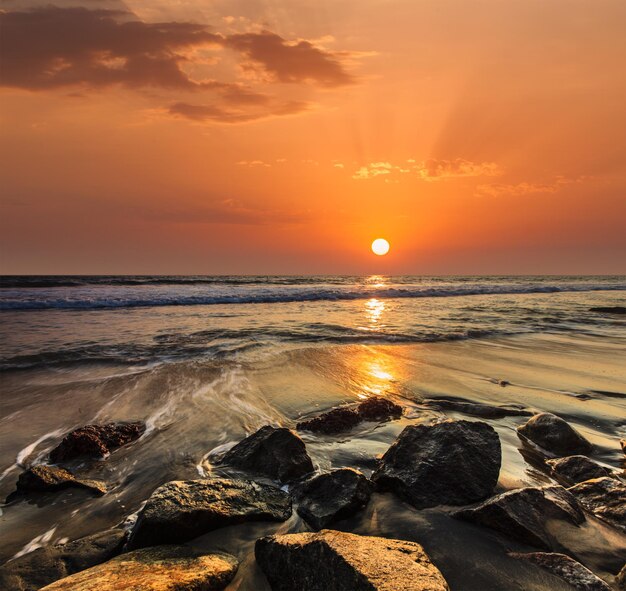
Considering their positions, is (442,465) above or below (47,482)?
above

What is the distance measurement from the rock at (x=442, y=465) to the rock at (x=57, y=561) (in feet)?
6.41

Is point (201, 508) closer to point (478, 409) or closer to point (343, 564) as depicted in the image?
point (343, 564)

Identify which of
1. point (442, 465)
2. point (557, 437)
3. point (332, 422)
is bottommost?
point (332, 422)

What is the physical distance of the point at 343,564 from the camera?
6.17 ft

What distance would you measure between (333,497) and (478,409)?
314 cm

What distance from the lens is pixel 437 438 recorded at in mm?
3186

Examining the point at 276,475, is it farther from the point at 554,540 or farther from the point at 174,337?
the point at 174,337

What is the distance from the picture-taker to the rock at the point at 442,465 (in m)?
2.83

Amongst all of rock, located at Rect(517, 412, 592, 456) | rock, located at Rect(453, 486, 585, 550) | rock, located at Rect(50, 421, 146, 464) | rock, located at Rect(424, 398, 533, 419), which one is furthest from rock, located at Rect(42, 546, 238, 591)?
rock, located at Rect(424, 398, 533, 419)

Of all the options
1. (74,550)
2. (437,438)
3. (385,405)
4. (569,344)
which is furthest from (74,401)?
(569,344)

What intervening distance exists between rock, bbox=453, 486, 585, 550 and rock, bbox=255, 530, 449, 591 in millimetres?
639

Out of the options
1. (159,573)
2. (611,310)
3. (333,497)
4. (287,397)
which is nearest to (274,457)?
(333,497)

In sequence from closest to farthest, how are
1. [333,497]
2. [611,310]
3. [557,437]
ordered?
[333,497], [557,437], [611,310]

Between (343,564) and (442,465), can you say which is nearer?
(343,564)
